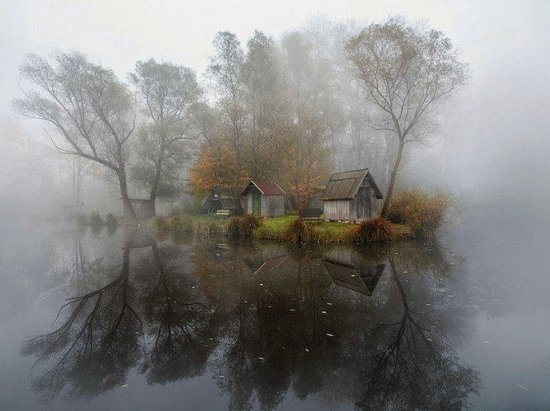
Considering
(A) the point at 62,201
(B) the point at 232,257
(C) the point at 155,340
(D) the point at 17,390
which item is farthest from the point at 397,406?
(A) the point at 62,201

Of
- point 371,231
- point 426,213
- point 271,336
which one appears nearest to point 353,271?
point 271,336

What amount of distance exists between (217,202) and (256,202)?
28.4 ft

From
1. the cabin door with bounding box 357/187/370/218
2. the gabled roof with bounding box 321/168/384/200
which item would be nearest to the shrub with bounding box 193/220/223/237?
the gabled roof with bounding box 321/168/384/200

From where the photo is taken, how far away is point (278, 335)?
630 centimetres

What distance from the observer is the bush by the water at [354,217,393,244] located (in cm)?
1847

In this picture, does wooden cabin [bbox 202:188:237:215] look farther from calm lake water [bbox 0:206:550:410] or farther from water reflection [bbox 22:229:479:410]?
water reflection [bbox 22:229:479:410]

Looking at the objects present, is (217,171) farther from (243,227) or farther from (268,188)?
(243,227)

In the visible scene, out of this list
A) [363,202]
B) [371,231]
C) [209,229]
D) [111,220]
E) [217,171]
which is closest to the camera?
[371,231]

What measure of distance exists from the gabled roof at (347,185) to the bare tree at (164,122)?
18.3 metres

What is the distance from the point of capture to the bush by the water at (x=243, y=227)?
21.7 m

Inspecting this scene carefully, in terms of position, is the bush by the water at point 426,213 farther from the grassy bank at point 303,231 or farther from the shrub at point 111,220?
the shrub at point 111,220

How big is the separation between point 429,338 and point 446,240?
1596 centimetres

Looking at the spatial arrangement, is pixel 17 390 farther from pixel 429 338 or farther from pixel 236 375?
pixel 429 338

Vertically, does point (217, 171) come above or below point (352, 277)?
above
